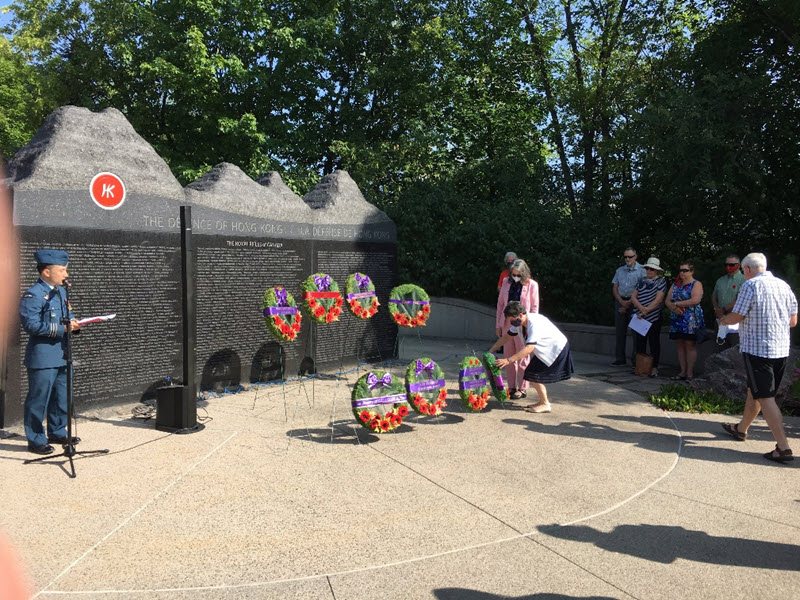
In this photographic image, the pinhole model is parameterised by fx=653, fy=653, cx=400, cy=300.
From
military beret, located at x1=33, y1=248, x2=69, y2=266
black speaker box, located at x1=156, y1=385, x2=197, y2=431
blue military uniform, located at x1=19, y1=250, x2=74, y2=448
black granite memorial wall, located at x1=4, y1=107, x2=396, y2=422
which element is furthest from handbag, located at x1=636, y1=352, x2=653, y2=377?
military beret, located at x1=33, y1=248, x2=69, y2=266

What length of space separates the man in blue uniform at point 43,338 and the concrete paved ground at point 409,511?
1.21ft

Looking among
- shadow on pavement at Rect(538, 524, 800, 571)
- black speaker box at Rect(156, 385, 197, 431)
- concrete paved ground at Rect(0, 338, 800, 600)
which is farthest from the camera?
black speaker box at Rect(156, 385, 197, 431)

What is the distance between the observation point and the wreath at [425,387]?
22.5 ft

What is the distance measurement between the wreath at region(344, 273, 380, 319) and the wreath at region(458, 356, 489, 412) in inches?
72.0

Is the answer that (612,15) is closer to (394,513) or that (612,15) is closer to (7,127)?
(394,513)

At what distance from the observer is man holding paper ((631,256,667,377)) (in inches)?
403

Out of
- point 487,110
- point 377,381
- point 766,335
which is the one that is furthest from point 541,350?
point 487,110

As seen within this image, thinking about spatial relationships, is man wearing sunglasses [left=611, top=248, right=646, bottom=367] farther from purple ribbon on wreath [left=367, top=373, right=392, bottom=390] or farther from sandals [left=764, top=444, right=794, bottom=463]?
purple ribbon on wreath [left=367, top=373, right=392, bottom=390]

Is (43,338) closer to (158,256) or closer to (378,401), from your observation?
(158,256)

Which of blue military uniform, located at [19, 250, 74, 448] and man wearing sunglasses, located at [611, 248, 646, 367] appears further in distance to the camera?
man wearing sunglasses, located at [611, 248, 646, 367]

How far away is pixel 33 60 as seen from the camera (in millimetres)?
25266

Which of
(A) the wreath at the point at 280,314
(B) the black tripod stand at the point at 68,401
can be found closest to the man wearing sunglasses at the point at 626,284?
(A) the wreath at the point at 280,314

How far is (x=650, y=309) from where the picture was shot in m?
10.2

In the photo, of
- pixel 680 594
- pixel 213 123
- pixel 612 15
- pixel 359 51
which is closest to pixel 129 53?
pixel 213 123
